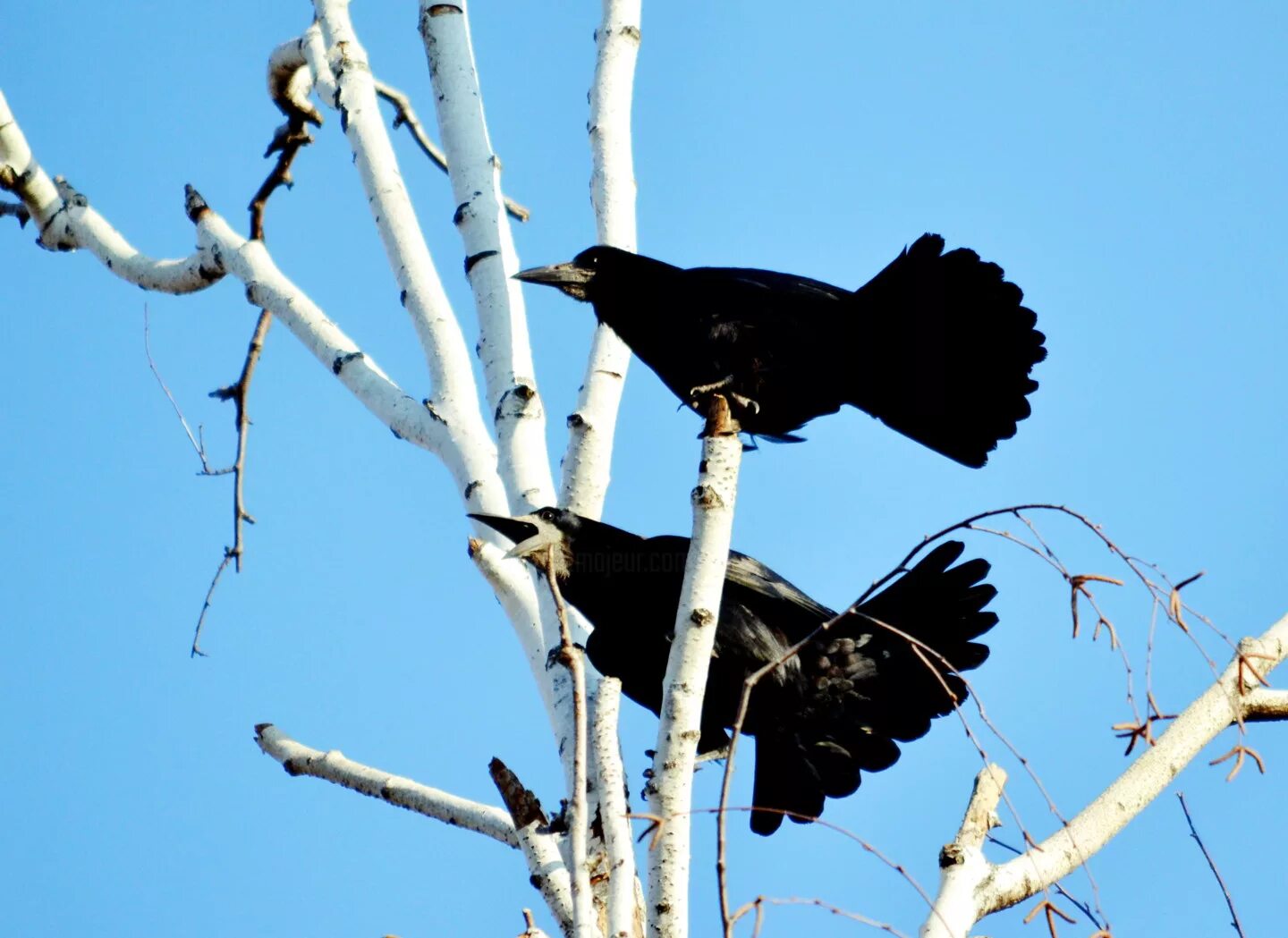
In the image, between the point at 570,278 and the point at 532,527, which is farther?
the point at 570,278

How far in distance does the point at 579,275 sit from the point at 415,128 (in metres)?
0.92

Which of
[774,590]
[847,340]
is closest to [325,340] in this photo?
[774,590]

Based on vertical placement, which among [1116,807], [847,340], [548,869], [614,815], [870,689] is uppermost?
[847,340]

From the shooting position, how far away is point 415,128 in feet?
18.6

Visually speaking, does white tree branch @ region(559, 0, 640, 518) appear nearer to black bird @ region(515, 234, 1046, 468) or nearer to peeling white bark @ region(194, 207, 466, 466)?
peeling white bark @ region(194, 207, 466, 466)

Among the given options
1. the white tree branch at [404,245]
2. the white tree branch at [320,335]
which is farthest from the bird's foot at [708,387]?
the white tree branch at [320,335]

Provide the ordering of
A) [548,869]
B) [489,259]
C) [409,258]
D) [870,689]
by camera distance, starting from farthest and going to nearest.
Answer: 1. [870,689]
2. [409,258]
3. [489,259]
4. [548,869]

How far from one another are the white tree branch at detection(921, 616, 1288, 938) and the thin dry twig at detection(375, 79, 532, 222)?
3.31 meters

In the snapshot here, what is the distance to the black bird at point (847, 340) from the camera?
4961 mm

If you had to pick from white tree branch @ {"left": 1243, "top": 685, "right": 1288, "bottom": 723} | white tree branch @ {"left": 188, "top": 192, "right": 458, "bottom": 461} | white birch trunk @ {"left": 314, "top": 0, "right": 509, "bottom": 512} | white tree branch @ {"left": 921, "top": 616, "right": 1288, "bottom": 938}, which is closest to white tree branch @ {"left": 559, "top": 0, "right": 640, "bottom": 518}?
white birch trunk @ {"left": 314, "top": 0, "right": 509, "bottom": 512}

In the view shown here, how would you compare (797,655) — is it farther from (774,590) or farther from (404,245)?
(404,245)

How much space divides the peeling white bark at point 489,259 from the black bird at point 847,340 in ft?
2.24

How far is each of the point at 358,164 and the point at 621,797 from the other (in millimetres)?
2701

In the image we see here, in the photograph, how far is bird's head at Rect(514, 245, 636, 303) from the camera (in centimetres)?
549
